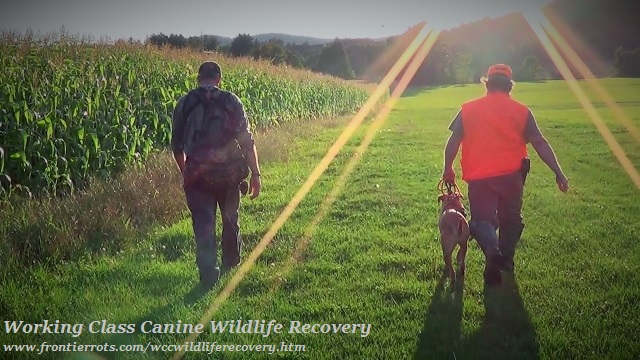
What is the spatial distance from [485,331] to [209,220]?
2632mm

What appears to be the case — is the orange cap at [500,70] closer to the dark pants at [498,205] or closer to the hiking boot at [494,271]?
the dark pants at [498,205]

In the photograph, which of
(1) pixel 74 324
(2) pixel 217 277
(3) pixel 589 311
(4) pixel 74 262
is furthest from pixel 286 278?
(3) pixel 589 311

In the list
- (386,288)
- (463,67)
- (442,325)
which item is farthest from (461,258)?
(463,67)

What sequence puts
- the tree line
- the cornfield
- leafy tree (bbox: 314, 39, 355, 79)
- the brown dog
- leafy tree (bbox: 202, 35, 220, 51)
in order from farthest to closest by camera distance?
1. leafy tree (bbox: 314, 39, 355, 79)
2. leafy tree (bbox: 202, 35, 220, 51)
3. the tree line
4. the cornfield
5. the brown dog

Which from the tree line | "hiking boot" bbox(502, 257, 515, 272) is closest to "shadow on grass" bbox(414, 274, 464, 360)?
"hiking boot" bbox(502, 257, 515, 272)

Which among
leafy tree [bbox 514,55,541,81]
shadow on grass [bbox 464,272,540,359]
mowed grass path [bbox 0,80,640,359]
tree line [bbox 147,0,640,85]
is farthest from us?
leafy tree [bbox 514,55,541,81]

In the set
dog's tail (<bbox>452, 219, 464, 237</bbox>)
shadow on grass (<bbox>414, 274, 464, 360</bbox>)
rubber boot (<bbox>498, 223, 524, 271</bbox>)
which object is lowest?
shadow on grass (<bbox>414, 274, 464, 360</bbox>)

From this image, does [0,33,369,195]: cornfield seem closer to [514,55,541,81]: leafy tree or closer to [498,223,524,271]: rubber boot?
[498,223,524,271]: rubber boot

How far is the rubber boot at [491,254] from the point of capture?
469cm

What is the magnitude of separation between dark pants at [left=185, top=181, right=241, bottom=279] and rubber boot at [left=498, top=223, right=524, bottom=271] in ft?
8.41

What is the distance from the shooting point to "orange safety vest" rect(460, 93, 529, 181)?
4941 mm

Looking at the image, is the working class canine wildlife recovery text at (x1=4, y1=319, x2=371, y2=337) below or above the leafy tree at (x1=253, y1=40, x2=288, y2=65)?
below

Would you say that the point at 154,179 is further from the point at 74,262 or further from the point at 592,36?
the point at 592,36

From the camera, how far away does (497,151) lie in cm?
496
